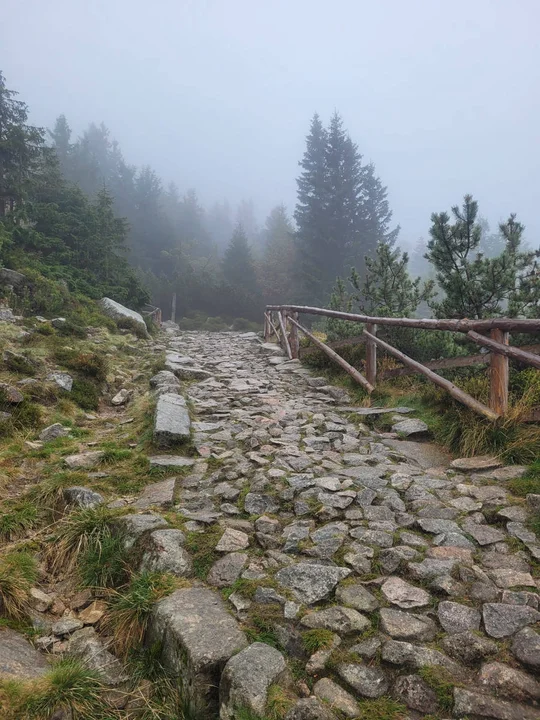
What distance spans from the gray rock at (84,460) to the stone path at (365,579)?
37.9 inches

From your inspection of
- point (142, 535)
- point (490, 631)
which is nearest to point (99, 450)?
point (142, 535)

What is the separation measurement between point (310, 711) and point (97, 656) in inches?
46.5

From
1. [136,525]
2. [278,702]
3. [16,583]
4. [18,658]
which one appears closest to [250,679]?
[278,702]

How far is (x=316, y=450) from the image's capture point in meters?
4.61

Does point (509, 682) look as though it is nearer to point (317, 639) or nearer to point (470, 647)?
point (470, 647)

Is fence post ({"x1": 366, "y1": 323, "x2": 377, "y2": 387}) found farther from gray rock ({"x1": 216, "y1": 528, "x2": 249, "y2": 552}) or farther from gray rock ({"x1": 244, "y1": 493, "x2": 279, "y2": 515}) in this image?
gray rock ({"x1": 216, "y1": 528, "x2": 249, "y2": 552})

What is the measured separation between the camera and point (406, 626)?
2.06m

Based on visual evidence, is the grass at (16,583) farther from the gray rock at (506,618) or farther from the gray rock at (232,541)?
the gray rock at (506,618)

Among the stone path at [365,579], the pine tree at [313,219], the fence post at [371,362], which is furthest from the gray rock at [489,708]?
the pine tree at [313,219]

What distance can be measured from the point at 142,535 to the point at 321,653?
142cm

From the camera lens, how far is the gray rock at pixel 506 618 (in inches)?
78.4

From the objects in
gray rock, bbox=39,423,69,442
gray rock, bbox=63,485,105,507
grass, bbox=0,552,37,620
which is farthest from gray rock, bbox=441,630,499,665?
gray rock, bbox=39,423,69,442

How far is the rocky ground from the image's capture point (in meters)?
1.78

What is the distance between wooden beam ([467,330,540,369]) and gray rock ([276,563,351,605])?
2465mm
